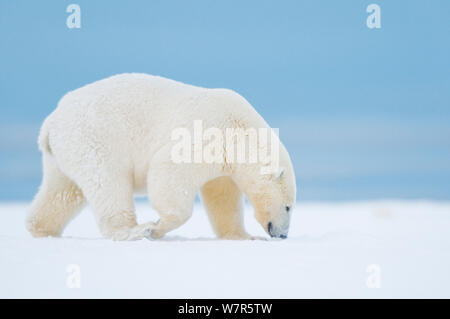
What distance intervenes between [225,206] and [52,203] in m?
2.80

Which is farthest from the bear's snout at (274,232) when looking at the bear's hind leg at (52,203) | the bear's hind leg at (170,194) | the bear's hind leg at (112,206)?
the bear's hind leg at (52,203)

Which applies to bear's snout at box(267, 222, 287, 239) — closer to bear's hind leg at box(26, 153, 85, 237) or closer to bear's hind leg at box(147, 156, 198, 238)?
bear's hind leg at box(147, 156, 198, 238)

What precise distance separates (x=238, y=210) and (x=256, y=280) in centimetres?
423

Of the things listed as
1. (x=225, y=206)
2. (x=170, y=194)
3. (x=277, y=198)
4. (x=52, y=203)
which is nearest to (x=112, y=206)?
(x=170, y=194)

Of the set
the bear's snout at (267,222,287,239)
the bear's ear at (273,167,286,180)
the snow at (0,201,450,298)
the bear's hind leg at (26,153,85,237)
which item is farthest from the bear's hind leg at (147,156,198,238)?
the bear's hind leg at (26,153,85,237)

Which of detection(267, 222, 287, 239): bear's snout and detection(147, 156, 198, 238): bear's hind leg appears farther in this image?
detection(267, 222, 287, 239): bear's snout

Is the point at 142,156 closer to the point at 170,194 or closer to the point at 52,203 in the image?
the point at 170,194

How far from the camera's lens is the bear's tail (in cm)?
899

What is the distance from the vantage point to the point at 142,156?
8.70m

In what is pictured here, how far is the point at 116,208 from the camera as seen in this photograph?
8359 millimetres

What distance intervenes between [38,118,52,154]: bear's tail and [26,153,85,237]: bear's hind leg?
7.8 inches

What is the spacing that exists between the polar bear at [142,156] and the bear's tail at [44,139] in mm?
15
